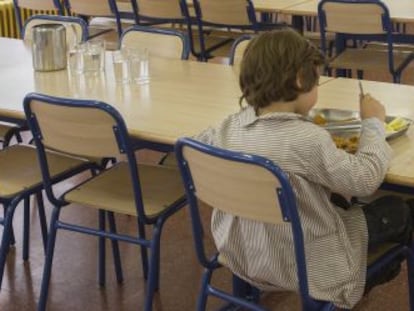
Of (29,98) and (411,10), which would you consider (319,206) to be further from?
(411,10)

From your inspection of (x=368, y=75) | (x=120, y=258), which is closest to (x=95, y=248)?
(x=120, y=258)

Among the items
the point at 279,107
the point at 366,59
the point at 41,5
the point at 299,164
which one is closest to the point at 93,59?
the point at 279,107

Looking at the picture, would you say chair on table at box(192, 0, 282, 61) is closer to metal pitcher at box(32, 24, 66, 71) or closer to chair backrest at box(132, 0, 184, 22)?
chair backrest at box(132, 0, 184, 22)

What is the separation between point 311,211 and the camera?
78.7 inches

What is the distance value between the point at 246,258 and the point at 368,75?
3833mm

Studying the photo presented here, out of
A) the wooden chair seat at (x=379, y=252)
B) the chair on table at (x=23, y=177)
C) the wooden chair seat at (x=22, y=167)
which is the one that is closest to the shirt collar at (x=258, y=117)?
the wooden chair seat at (x=379, y=252)

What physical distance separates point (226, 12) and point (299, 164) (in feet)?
9.50

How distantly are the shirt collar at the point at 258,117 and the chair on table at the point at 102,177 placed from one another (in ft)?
1.49

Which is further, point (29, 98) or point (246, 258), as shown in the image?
point (29, 98)

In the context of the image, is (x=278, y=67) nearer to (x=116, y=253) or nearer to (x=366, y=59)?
(x=116, y=253)

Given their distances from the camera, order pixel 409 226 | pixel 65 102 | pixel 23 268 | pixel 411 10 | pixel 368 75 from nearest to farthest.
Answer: pixel 409 226 → pixel 65 102 → pixel 23 268 → pixel 411 10 → pixel 368 75

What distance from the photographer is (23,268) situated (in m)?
3.15

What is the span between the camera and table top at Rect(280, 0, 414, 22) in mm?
4348

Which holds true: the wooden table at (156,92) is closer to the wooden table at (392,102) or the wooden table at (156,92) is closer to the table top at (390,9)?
the wooden table at (392,102)
